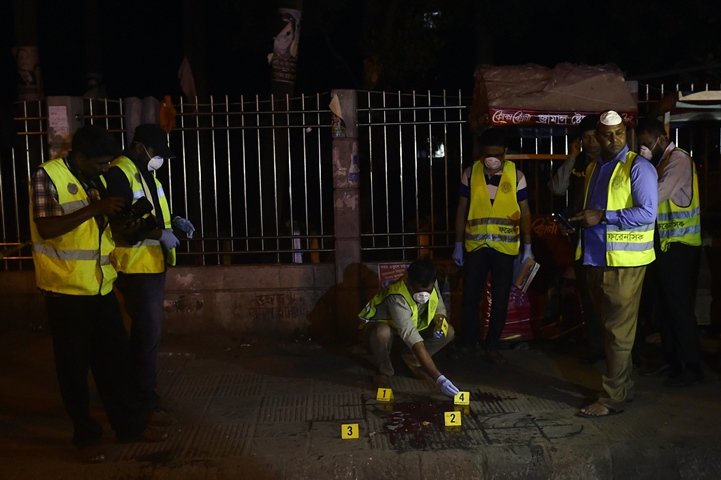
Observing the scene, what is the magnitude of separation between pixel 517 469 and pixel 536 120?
11.0 ft

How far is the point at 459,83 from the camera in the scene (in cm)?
2027

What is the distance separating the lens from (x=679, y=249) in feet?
18.8

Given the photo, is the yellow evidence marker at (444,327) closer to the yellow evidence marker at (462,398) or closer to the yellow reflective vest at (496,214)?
the yellow evidence marker at (462,398)

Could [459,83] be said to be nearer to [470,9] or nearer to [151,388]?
[470,9]

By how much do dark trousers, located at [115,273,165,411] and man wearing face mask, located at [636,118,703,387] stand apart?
11.6 ft

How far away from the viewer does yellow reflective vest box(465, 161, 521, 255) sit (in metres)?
6.54

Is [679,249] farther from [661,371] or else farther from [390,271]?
[390,271]

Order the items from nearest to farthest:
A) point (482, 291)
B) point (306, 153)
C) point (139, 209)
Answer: point (139, 209) < point (482, 291) < point (306, 153)

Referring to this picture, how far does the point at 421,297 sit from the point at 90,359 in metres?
2.24

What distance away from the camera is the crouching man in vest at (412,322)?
543 centimetres

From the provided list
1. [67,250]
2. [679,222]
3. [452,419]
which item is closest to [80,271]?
[67,250]

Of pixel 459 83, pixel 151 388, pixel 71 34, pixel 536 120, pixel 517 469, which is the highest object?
pixel 71 34

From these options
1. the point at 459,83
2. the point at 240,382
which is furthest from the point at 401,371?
the point at 459,83

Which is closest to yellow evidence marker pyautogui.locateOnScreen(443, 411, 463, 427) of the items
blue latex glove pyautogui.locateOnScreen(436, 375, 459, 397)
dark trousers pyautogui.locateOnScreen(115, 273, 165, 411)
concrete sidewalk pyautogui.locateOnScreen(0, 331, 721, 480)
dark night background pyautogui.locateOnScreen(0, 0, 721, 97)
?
concrete sidewalk pyautogui.locateOnScreen(0, 331, 721, 480)
